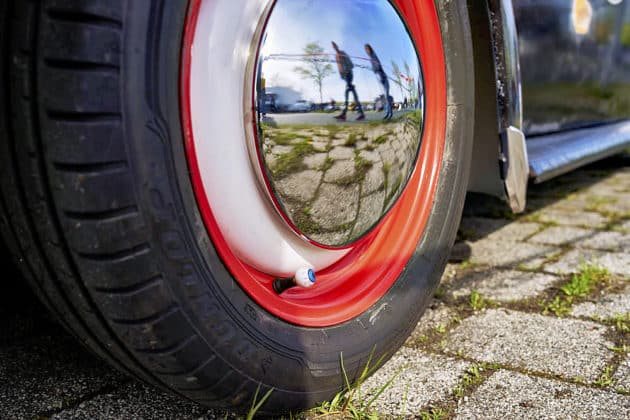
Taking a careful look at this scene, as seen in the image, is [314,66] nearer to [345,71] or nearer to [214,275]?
[345,71]

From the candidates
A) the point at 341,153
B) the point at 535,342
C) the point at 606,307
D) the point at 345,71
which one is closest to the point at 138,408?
the point at 341,153

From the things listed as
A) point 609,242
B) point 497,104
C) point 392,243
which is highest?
point 497,104

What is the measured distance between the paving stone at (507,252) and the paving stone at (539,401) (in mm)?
812

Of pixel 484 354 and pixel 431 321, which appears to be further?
pixel 431 321

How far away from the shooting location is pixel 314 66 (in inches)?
41.4

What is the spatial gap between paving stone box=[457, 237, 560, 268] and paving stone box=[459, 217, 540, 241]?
0.06 meters

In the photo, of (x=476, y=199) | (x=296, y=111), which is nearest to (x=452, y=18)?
(x=296, y=111)

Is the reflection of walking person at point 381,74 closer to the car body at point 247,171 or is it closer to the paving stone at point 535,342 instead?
the car body at point 247,171

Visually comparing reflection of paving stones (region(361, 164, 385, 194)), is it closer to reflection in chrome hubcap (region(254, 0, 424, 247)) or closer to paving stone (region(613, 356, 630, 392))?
reflection in chrome hubcap (region(254, 0, 424, 247))

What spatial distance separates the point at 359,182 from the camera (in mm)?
1187

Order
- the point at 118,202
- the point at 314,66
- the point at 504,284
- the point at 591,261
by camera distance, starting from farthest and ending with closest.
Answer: the point at 591,261 < the point at 504,284 < the point at 314,66 < the point at 118,202

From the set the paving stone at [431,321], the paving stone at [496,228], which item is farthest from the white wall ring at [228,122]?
the paving stone at [496,228]

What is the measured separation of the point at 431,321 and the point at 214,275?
0.79m

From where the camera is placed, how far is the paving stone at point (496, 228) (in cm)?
235
